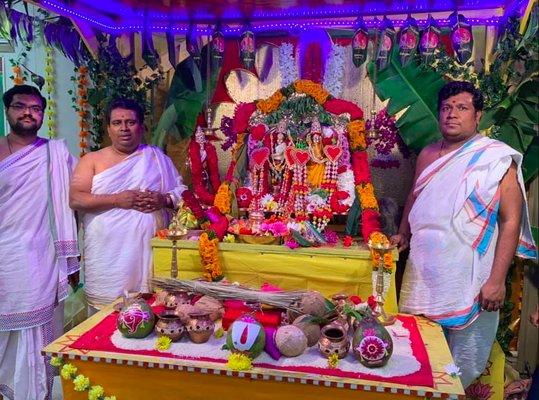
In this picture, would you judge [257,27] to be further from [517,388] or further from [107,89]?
[517,388]

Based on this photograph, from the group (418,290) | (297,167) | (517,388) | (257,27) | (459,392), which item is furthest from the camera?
(257,27)

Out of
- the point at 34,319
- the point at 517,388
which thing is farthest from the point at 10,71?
the point at 517,388

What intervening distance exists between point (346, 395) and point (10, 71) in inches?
188

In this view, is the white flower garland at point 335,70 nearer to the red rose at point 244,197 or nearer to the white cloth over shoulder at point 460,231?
the red rose at point 244,197

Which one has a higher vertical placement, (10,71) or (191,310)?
(10,71)

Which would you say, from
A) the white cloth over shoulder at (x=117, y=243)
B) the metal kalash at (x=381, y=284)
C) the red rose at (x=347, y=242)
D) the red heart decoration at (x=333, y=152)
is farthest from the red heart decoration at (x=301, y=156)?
the white cloth over shoulder at (x=117, y=243)

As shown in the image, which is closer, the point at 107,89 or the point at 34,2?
the point at 34,2

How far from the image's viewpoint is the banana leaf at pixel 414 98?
4332 mm

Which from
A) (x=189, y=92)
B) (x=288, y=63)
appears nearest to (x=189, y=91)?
(x=189, y=92)

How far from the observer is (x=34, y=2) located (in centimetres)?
377

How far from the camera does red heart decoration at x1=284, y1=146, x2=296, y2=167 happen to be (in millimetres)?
4062

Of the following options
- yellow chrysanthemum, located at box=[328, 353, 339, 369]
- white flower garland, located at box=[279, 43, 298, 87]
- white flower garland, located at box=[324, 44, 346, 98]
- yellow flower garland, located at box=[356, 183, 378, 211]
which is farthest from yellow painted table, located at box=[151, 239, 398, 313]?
white flower garland, located at box=[279, 43, 298, 87]

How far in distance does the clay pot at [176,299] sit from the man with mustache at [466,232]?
1526 mm

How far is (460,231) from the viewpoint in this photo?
301 cm
